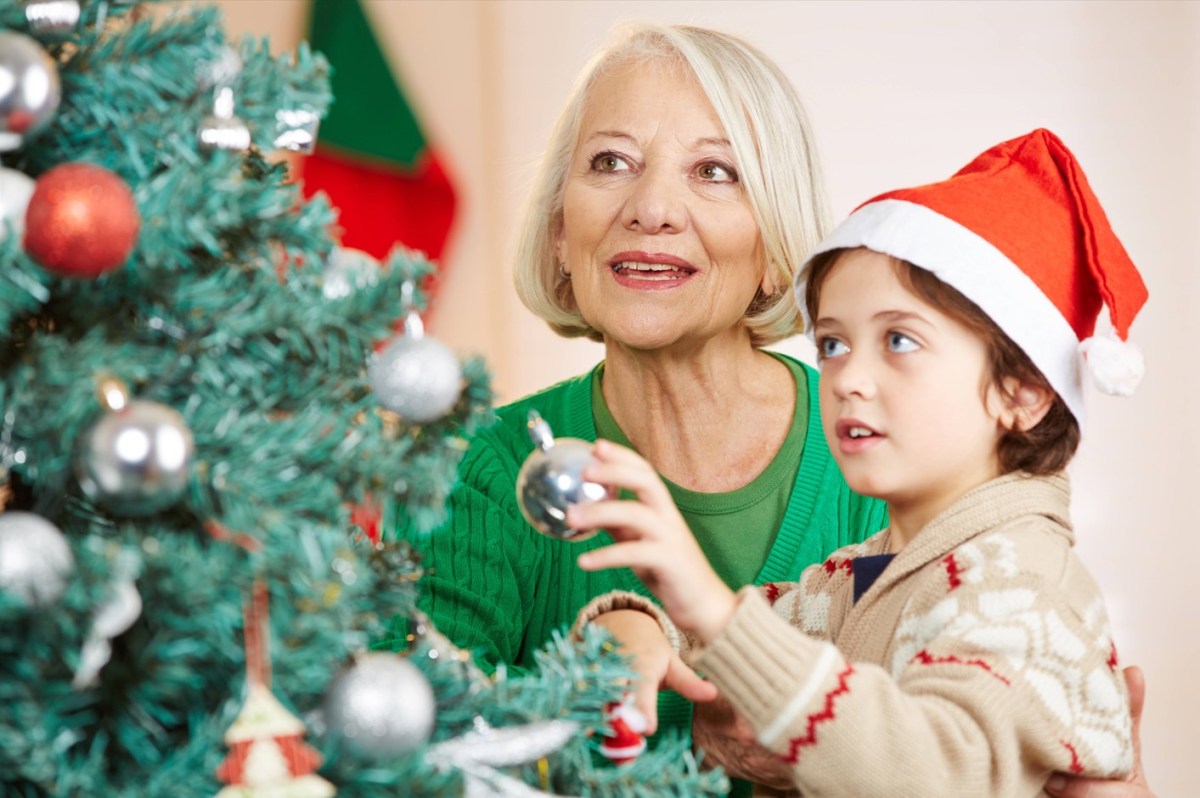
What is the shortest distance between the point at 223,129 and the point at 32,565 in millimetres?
276

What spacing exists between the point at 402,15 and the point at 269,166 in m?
2.40

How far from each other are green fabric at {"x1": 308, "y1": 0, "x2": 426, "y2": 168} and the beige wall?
8cm

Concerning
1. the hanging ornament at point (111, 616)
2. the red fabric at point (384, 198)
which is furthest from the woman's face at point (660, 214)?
the red fabric at point (384, 198)

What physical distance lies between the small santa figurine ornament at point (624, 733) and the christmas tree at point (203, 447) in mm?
52

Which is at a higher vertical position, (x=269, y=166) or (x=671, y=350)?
(x=269, y=166)

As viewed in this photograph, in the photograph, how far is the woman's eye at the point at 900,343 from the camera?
3.63 ft

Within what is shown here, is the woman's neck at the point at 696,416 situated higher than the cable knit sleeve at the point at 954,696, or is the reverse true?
the cable knit sleeve at the point at 954,696

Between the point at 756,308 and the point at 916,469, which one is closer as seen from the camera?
the point at 916,469

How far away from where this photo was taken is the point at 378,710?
0.71 m

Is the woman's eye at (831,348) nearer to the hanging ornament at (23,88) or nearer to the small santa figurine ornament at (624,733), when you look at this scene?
the small santa figurine ornament at (624,733)

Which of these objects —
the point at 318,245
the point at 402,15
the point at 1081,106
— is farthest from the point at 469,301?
the point at 318,245

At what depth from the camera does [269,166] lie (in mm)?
884

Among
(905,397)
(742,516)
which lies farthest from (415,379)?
(742,516)

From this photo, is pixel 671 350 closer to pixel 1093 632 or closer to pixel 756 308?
pixel 756 308
